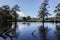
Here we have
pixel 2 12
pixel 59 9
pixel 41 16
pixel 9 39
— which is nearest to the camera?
pixel 9 39

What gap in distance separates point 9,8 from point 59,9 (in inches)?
1493

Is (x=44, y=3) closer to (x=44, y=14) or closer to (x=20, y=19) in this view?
(x=44, y=14)

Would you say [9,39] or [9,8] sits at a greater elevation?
[9,8]

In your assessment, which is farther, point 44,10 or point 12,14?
point 12,14

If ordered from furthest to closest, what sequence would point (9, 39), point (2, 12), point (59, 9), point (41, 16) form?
point (2, 12), point (41, 16), point (59, 9), point (9, 39)

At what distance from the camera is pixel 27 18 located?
118 meters

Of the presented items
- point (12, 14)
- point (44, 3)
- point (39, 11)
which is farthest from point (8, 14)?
point (44, 3)

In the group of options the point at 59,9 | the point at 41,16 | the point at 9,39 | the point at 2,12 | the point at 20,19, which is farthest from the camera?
the point at 20,19

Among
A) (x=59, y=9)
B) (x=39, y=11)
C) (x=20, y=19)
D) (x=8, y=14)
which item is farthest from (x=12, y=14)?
(x=59, y=9)

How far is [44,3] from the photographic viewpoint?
8500 centimetres

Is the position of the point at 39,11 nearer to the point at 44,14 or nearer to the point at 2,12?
the point at 44,14

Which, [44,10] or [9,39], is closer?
[9,39]

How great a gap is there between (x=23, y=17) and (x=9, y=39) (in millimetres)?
94264

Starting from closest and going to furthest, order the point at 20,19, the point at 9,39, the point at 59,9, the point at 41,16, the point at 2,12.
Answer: the point at 9,39 → the point at 59,9 → the point at 41,16 → the point at 2,12 → the point at 20,19
